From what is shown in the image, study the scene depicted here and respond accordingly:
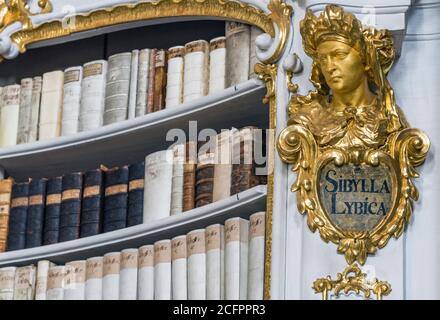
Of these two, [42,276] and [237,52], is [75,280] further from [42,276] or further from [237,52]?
[237,52]

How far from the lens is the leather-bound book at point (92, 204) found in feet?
11.4

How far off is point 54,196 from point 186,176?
0.36 m

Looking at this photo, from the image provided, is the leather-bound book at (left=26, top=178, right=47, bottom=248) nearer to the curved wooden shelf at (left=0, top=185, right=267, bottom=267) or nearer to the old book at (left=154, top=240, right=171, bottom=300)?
the curved wooden shelf at (left=0, top=185, right=267, bottom=267)

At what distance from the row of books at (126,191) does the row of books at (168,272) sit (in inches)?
3.2

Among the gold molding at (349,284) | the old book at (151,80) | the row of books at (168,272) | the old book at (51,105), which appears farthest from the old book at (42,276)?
the gold molding at (349,284)

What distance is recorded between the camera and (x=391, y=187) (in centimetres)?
304

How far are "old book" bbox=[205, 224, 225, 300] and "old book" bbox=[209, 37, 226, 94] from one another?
0.35 m

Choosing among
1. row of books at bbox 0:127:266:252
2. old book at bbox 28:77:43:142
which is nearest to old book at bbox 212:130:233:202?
row of books at bbox 0:127:266:252

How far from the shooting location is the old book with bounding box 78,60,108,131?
3.58m

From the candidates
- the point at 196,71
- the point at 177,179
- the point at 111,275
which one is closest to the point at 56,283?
the point at 111,275

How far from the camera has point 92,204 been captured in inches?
137

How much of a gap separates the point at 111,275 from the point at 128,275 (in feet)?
0.17

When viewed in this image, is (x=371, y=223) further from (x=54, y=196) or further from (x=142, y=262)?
(x=54, y=196)

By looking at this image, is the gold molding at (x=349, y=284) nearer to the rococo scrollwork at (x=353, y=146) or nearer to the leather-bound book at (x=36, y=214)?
the rococo scrollwork at (x=353, y=146)
